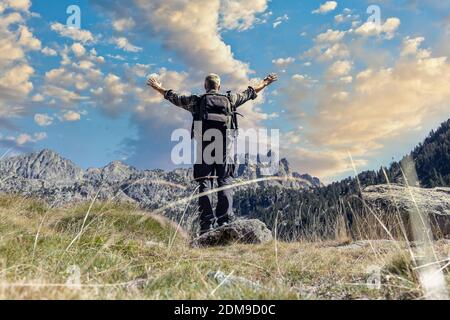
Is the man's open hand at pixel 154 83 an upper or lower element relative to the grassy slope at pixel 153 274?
upper

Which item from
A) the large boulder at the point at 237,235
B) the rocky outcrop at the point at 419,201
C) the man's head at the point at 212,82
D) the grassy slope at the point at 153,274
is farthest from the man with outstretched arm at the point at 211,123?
the rocky outcrop at the point at 419,201

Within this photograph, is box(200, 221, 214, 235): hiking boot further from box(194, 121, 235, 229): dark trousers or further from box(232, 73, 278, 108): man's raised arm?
box(232, 73, 278, 108): man's raised arm

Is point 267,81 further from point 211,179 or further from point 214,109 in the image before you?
point 211,179

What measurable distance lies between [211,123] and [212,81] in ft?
3.71

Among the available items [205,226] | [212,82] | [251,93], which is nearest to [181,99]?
[212,82]

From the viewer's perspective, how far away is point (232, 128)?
11477 millimetres

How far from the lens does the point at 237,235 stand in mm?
12008

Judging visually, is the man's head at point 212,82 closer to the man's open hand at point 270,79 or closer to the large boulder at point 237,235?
the man's open hand at point 270,79

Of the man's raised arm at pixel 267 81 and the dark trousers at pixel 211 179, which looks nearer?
the dark trousers at pixel 211 179

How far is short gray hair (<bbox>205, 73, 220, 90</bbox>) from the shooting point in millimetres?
11477

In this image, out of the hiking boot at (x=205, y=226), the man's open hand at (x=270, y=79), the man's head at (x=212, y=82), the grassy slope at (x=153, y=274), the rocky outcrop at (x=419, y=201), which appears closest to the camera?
the grassy slope at (x=153, y=274)

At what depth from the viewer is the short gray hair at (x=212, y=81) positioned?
11477mm
